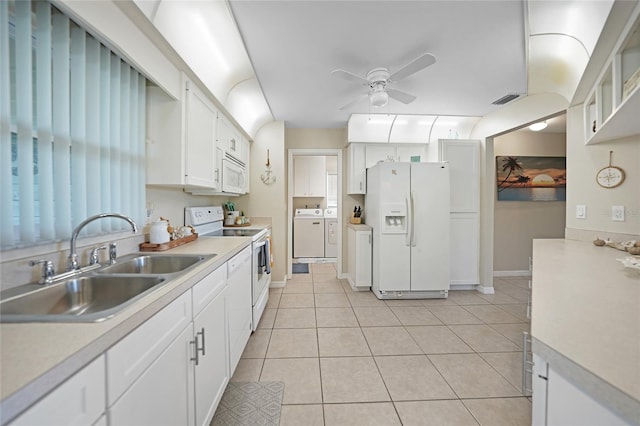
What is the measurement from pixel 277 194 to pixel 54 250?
2875 mm

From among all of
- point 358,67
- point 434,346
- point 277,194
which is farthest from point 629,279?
point 277,194

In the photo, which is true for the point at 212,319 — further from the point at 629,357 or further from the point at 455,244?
the point at 455,244

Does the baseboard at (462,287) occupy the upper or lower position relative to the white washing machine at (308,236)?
lower

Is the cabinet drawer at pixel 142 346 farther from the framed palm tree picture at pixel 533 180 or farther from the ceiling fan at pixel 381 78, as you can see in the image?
the framed palm tree picture at pixel 533 180

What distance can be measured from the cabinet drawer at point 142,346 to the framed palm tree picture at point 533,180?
4.90m

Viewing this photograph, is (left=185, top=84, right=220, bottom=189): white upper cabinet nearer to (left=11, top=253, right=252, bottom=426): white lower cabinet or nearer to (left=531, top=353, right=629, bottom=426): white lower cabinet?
(left=11, top=253, right=252, bottom=426): white lower cabinet

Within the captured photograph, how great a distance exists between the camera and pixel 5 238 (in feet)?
3.18

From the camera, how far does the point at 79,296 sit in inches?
45.2

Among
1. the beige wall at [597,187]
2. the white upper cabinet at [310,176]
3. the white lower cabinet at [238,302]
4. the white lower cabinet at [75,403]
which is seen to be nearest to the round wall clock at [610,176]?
the beige wall at [597,187]

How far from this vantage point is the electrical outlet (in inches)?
78.2

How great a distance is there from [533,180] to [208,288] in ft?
16.8

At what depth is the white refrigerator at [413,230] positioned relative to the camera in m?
3.45

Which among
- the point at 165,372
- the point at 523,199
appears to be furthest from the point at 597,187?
the point at 165,372

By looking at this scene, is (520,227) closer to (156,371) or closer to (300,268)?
(300,268)
